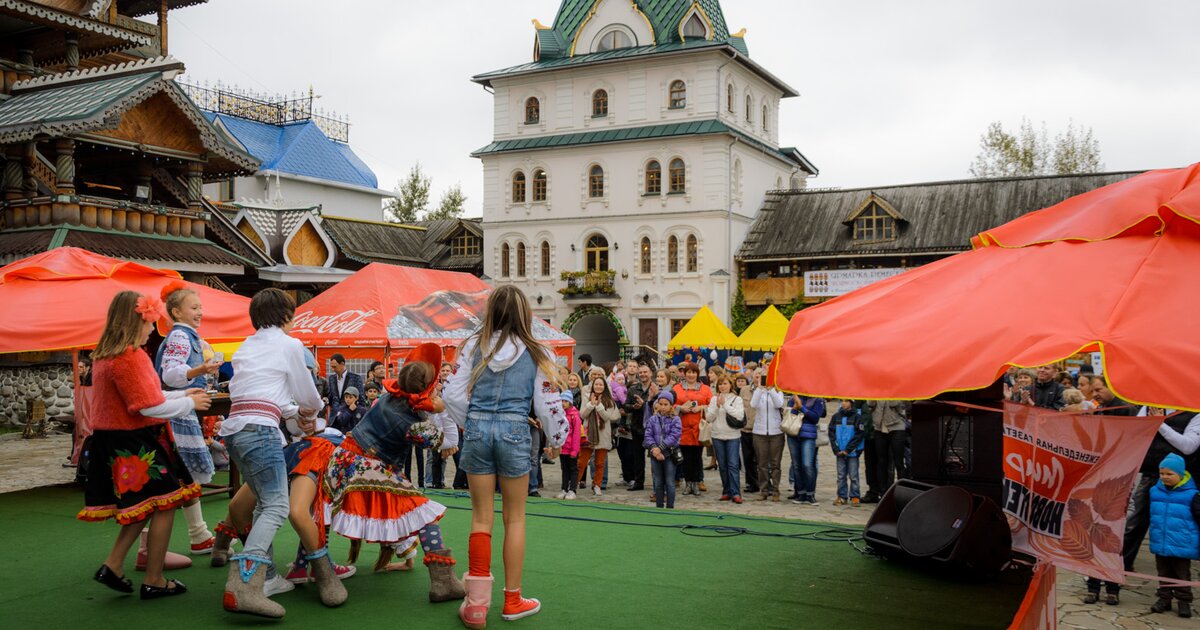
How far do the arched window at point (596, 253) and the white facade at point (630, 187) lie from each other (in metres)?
0.24

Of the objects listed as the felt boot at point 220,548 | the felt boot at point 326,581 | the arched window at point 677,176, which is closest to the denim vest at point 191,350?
the felt boot at point 220,548

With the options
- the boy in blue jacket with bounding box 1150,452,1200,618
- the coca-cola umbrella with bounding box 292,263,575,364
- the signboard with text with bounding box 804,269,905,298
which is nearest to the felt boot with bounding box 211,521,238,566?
the boy in blue jacket with bounding box 1150,452,1200,618

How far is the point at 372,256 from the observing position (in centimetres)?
4084

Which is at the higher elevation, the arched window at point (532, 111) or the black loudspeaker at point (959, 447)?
the arched window at point (532, 111)

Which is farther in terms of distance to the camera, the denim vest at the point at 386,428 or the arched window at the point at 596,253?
the arched window at the point at 596,253

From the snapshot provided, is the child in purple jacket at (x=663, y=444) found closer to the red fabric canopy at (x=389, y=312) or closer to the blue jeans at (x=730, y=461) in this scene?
the blue jeans at (x=730, y=461)

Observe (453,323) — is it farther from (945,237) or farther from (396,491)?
(945,237)

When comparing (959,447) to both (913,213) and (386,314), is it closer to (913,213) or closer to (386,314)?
(386,314)

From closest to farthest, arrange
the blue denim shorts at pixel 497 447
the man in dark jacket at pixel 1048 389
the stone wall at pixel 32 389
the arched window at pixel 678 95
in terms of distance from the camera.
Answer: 1. the blue denim shorts at pixel 497 447
2. the man in dark jacket at pixel 1048 389
3. the stone wall at pixel 32 389
4. the arched window at pixel 678 95

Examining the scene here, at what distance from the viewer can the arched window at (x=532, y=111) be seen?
44.0 metres

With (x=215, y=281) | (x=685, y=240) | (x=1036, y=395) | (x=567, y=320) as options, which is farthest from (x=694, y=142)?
(x=1036, y=395)

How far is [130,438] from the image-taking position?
6.05 m

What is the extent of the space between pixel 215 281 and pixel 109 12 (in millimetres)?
8568

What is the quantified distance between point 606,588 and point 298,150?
43.0 meters
